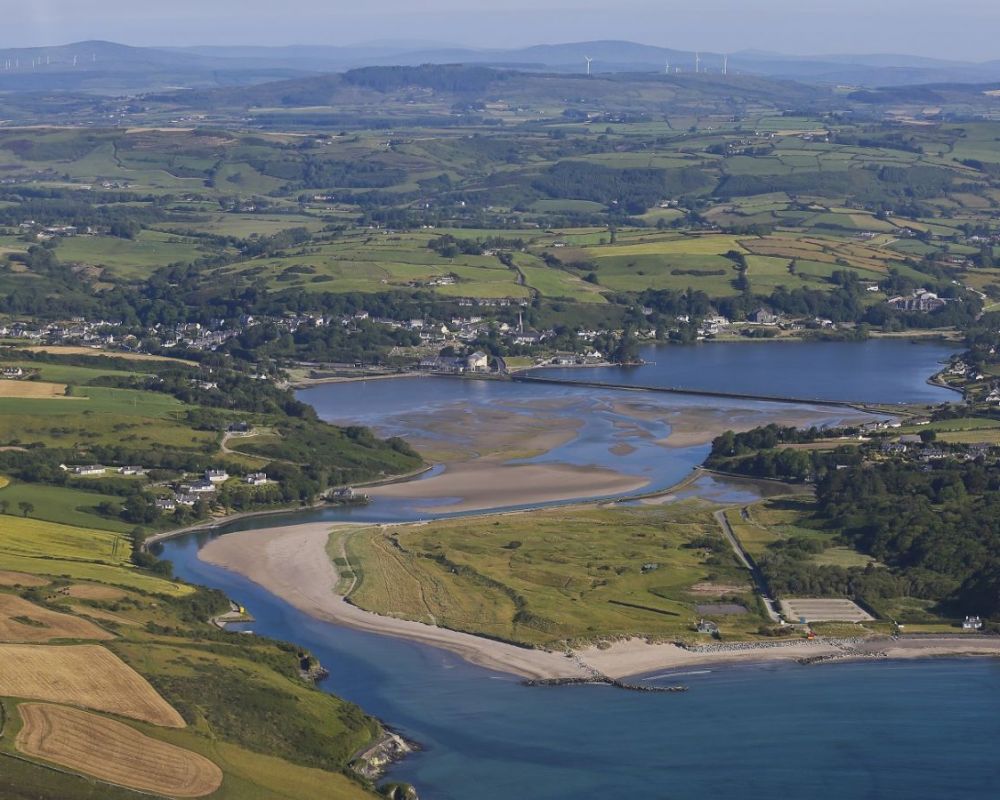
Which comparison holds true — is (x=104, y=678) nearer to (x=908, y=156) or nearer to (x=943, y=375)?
(x=943, y=375)

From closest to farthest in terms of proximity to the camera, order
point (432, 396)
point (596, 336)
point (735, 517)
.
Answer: point (735, 517) → point (432, 396) → point (596, 336)

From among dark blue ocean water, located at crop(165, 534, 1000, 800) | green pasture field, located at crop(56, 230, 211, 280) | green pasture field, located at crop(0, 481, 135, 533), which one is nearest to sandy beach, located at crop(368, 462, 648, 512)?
green pasture field, located at crop(0, 481, 135, 533)

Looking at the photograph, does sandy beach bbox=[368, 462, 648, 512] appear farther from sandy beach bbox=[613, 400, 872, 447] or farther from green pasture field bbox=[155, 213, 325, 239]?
green pasture field bbox=[155, 213, 325, 239]

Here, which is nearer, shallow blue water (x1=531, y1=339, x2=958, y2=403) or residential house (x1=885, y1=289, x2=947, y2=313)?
shallow blue water (x1=531, y1=339, x2=958, y2=403)

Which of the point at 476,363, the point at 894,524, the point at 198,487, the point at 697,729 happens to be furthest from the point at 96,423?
the point at 697,729

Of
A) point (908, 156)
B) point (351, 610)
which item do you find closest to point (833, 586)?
point (351, 610)

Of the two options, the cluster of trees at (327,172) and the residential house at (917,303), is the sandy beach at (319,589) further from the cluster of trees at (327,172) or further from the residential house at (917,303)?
the cluster of trees at (327,172)
